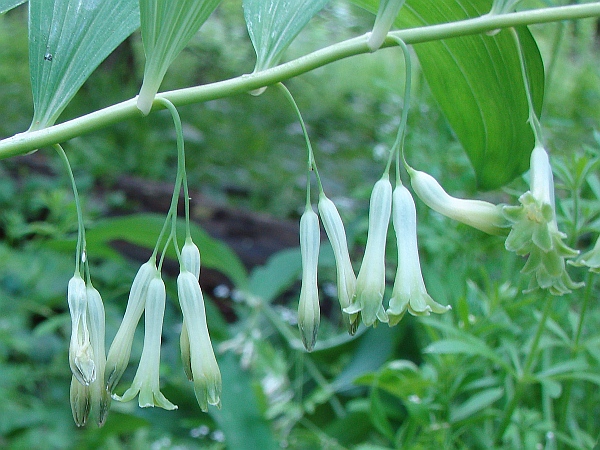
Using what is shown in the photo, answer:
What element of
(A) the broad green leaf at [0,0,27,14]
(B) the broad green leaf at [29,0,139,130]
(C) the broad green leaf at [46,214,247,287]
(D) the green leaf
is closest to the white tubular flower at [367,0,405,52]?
(B) the broad green leaf at [29,0,139,130]

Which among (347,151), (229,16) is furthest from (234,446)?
→ (229,16)

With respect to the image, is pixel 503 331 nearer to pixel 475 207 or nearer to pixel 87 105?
pixel 475 207

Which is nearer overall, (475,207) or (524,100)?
(475,207)

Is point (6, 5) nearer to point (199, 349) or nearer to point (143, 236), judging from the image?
point (199, 349)

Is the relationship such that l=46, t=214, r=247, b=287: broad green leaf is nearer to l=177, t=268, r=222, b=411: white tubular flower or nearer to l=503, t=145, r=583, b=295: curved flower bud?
l=177, t=268, r=222, b=411: white tubular flower

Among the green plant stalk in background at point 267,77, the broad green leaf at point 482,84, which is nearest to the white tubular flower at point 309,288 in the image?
the green plant stalk in background at point 267,77

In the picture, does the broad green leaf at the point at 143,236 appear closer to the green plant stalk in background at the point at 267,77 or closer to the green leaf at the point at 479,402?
the green leaf at the point at 479,402

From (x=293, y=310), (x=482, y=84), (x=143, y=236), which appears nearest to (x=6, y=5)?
(x=482, y=84)
